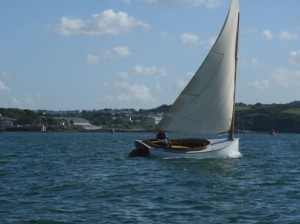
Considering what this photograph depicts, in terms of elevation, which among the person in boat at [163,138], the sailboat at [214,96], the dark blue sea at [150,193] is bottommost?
the dark blue sea at [150,193]

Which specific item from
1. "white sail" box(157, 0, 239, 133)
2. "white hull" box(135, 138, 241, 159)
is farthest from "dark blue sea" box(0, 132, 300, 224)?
"white sail" box(157, 0, 239, 133)

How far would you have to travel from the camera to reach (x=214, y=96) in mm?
48719

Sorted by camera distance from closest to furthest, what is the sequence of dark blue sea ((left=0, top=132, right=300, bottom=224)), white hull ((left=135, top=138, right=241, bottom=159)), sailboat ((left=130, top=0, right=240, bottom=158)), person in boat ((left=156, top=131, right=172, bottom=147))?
dark blue sea ((left=0, top=132, right=300, bottom=224)) → white hull ((left=135, top=138, right=241, bottom=159)) → person in boat ((left=156, top=131, right=172, bottom=147)) → sailboat ((left=130, top=0, right=240, bottom=158))

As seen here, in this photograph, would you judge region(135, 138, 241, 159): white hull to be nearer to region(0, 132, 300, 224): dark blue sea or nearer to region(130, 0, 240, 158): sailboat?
region(130, 0, 240, 158): sailboat

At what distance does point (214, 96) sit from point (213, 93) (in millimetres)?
229

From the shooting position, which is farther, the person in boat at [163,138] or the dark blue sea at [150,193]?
the person in boat at [163,138]

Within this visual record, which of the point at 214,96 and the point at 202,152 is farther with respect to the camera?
the point at 214,96

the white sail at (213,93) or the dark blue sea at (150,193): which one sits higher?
the white sail at (213,93)

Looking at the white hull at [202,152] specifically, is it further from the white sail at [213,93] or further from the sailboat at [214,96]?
the white sail at [213,93]

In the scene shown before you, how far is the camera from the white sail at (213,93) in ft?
160

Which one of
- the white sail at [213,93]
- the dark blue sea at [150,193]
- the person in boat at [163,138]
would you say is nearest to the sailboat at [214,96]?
the white sail at [213,93]

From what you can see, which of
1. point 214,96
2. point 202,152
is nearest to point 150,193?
point 202,152

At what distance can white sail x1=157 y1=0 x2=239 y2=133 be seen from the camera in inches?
1917

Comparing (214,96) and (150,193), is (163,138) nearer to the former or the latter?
(214,96)
